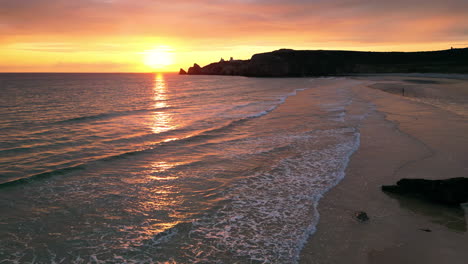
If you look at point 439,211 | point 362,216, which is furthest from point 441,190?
point 362,216

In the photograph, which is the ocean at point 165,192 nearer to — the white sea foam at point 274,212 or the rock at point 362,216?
the white sea foam at point 274,212


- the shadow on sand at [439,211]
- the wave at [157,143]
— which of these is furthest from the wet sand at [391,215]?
the wave at [157,143]

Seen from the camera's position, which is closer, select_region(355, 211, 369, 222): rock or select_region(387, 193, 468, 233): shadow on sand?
select_region(387, 193, 468, 233): shadow on sand

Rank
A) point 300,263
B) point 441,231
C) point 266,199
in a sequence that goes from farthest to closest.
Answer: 1. point 266,199
2. point 441,231
3. point 300,263

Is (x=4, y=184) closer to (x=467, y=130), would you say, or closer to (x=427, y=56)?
(x=467, y=130)

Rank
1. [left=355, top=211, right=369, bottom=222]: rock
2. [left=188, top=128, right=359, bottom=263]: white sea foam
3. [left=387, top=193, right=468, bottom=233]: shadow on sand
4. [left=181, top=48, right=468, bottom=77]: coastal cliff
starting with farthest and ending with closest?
[left=181, top=48, right=468, bottom=77]: coastal cliff, [left=355, top=211, right=369, bottom=222]: rock, [left=387, top=193, right=468, bottom=233]: shadow on sand, [left=188, top=128, right=359, bottom=263]: white sea foam

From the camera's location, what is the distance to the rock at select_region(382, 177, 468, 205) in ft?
22.7

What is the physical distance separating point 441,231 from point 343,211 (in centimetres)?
190

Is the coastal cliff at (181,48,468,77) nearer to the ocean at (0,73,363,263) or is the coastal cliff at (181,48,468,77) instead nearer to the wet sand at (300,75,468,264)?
the ocean at (0,73,363,263)

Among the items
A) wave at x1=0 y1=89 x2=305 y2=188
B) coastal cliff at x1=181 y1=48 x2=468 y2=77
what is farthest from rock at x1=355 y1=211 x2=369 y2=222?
coastal cliff at x1=181 y1=48 x2=468 y2=77

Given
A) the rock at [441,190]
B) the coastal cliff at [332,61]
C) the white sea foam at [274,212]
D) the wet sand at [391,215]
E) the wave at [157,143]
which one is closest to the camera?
the wet sand at [391,215]

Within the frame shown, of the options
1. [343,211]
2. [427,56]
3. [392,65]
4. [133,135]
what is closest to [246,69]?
[392,65]

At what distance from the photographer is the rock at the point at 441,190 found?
6918 millimetres

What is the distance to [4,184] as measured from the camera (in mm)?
8922
